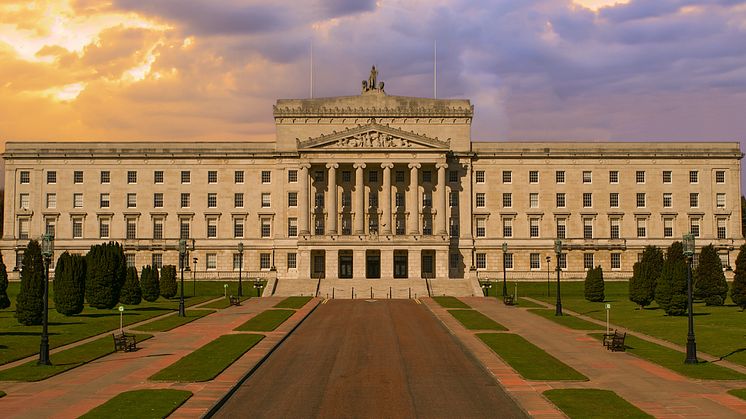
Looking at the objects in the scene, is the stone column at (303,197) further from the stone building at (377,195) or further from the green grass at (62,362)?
the green grass at (62,362)

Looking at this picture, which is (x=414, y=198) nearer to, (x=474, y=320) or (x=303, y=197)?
(x=303, y=197)

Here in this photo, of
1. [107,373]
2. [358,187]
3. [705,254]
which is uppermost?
[358,187]

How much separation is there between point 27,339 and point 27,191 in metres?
74.3

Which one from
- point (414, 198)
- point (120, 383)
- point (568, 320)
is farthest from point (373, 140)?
point (120, 383)

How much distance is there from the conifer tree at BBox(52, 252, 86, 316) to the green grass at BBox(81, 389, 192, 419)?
34.2 m

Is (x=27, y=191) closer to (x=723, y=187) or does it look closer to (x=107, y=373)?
(x=107, y=373)

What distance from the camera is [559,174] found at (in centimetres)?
12106

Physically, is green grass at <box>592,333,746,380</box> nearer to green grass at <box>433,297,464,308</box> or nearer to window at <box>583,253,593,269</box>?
green grass at <box>433,297,464,308</box>

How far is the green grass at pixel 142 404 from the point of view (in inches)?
1192

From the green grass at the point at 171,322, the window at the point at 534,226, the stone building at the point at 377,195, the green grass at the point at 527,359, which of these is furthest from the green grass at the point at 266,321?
the window at the point at 534,226

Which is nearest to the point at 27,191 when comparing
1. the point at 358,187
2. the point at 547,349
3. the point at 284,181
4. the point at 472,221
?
the point at 284,181

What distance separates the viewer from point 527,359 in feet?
146

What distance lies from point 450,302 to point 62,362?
1937 inches

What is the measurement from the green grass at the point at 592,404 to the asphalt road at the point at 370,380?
1.91 meters
